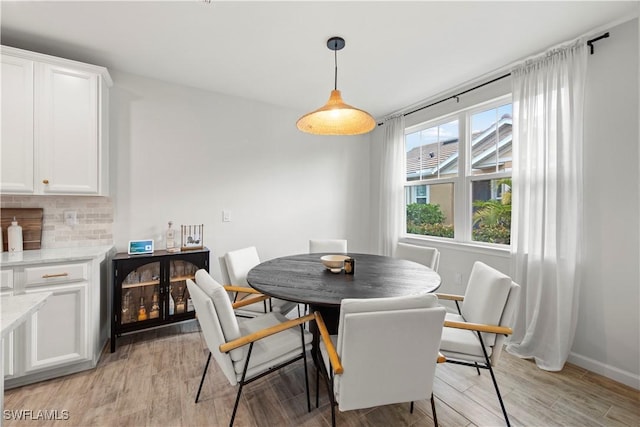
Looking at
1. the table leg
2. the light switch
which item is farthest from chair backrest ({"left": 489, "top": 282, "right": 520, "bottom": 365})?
the light switch

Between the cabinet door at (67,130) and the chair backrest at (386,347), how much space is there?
2.51 m

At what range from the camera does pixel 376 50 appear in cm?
238

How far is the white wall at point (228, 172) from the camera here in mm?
2822

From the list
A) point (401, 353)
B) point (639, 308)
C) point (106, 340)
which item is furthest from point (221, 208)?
point (639, 308)

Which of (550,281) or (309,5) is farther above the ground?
(309,5)

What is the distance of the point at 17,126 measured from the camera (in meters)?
2.13

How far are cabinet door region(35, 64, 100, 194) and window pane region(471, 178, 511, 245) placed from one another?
3742 millimetres

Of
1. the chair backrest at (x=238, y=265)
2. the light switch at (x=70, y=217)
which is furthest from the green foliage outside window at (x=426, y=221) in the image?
the light switch at (x=70, y=217)

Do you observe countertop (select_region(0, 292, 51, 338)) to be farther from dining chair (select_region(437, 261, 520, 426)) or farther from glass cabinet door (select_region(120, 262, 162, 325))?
dining chair (select_region(437, 261, 520, 426))

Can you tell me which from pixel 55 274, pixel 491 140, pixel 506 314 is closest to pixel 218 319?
pixel 55 274

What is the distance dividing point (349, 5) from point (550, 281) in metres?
2.65

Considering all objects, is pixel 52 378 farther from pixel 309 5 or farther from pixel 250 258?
pixel 309 5

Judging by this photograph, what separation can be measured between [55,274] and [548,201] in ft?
12.7

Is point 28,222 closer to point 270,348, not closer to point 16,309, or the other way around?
point 16,309
